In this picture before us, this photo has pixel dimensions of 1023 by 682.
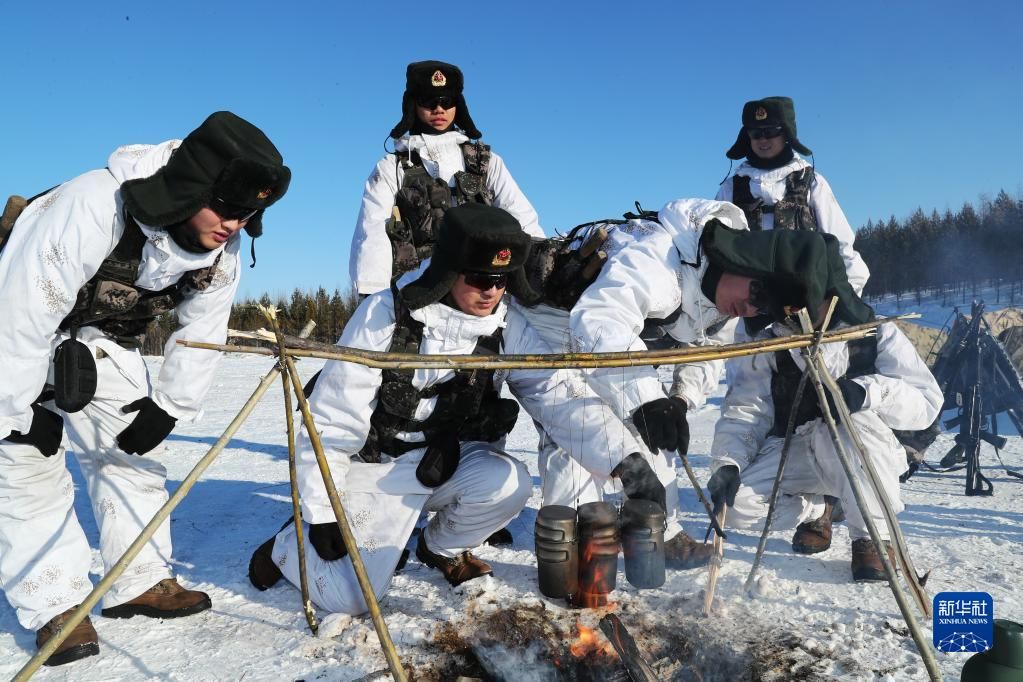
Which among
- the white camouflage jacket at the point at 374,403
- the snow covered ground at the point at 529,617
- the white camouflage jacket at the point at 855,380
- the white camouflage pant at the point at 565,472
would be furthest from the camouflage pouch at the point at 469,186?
the snow covered ground at the point at 529,617

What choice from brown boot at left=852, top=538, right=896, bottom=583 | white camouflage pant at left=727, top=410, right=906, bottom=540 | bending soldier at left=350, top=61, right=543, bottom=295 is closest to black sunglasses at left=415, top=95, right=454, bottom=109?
bending soldier at left=350, top=61, right=543, bottom=295

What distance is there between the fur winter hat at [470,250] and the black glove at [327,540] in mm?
1019

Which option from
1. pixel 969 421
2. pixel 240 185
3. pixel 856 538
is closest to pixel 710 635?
pixel 856 538

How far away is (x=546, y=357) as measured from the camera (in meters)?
2.38

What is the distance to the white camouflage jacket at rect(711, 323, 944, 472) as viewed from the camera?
336 centimetres

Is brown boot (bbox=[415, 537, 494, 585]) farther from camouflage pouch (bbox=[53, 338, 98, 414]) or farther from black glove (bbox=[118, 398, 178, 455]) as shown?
camouflage pouch (bbox=[53, 338, 98, 414])

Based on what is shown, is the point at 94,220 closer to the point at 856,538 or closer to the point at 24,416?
the point at 24,416

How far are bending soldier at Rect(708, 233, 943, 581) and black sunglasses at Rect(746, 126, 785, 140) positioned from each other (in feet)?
6.02

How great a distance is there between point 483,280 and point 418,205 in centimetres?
177

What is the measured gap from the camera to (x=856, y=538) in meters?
3.41

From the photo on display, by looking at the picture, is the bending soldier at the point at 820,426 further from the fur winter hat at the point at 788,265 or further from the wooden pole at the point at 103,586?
the wooden pole at the point at 103,586

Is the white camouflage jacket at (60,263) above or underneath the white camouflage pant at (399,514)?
above

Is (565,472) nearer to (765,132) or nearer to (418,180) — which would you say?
(418,180)

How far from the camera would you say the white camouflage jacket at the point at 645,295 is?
3061mm
